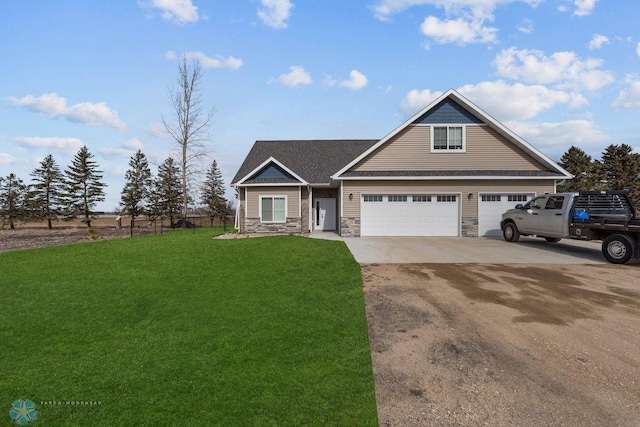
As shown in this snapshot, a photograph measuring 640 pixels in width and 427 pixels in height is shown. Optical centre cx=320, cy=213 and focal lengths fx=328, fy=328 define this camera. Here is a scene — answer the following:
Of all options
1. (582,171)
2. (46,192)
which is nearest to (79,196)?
(46,192)

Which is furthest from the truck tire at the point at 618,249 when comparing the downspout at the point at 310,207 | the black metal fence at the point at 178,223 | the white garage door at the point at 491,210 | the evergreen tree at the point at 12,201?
the evergreen tree at the point at 12,201

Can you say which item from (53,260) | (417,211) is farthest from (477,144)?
(53,260)

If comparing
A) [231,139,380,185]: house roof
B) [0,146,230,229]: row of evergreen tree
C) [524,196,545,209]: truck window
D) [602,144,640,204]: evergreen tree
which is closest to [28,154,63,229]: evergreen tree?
[0,146,230,229]: row of evergreen tree

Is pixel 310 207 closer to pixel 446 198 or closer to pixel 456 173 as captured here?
pixel 446 198

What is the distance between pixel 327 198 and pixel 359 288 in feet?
47.8

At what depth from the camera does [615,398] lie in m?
3.84

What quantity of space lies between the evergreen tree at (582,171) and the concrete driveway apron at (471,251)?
102ft

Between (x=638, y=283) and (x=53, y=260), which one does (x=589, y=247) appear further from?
(x=53, y=260)

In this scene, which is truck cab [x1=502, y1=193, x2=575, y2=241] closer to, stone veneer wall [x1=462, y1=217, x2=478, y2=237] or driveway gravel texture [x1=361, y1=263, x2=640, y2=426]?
stone veneer wall [x1=462, y1=217, x2=478, y2=237]

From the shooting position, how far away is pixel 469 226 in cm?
1789

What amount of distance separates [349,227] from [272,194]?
17.7 feet

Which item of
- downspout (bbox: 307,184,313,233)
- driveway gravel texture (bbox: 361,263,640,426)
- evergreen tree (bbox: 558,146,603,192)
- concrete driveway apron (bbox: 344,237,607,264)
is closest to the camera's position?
driveway gravel texture (bbox: 361,263,640,426)

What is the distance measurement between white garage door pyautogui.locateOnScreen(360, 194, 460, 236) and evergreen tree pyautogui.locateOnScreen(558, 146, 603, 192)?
3206 cm

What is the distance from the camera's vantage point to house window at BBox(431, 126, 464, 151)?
18.2 metres
